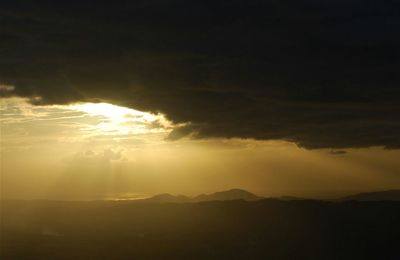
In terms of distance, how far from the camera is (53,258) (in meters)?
193

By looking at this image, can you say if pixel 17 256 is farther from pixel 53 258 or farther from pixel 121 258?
pixel 121 258

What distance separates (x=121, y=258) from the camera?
197875 mm

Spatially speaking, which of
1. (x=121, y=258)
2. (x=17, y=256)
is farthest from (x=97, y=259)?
(x=17, y=256)

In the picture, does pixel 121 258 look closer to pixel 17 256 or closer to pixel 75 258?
pixel 75 258

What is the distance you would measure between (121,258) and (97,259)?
658 cm

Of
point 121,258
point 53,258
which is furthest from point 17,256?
point 121,258

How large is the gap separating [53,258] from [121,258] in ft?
60.1

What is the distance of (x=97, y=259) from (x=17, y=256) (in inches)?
830

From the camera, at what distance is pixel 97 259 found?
19588 centimetres

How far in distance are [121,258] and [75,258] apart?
12716mm

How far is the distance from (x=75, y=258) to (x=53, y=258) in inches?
306

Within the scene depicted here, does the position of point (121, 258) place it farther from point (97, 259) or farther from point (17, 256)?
point (17, 256)

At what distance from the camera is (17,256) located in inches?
7466
